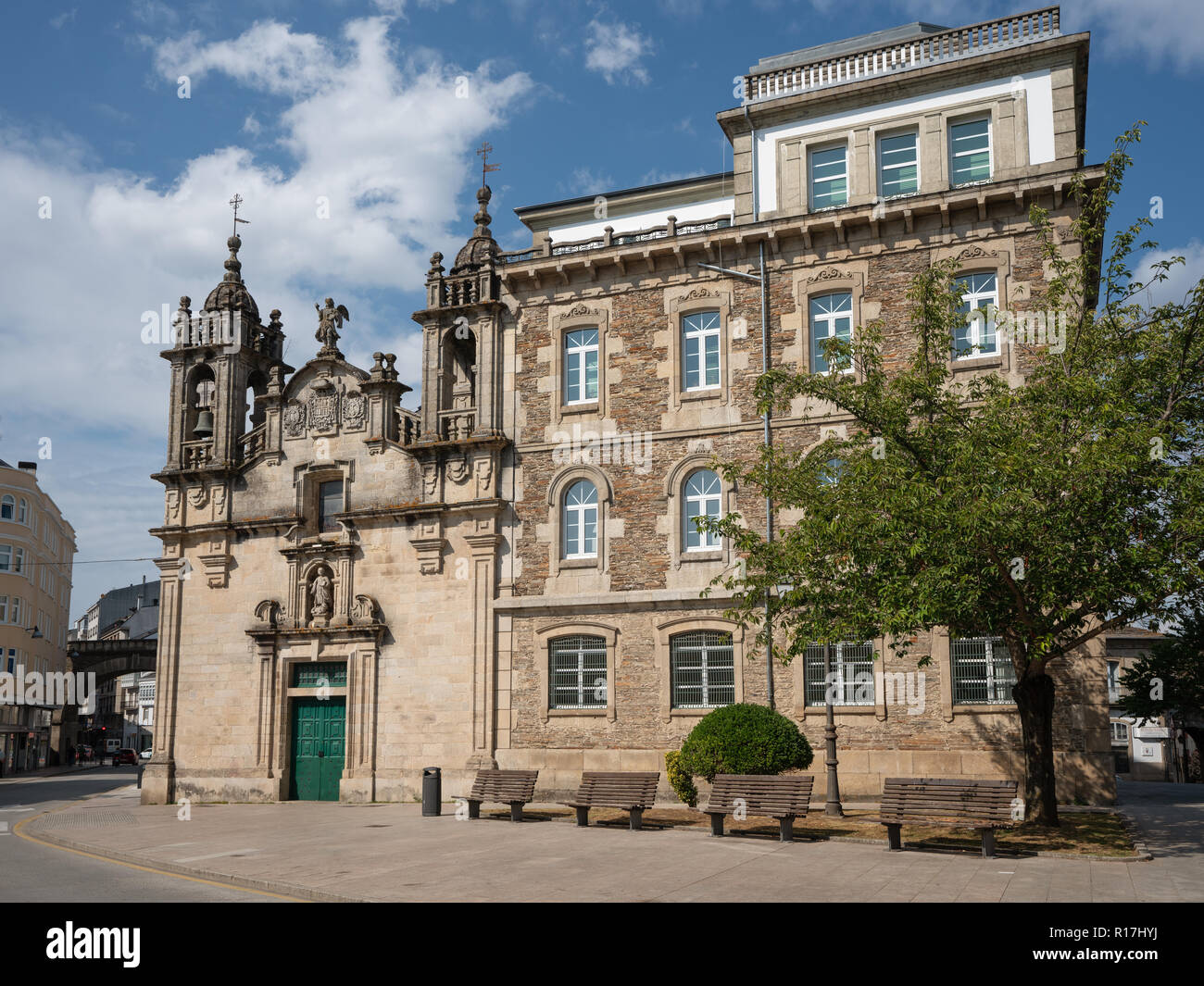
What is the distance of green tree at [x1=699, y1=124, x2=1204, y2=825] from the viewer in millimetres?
16000

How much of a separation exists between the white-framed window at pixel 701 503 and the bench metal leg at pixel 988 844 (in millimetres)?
11138

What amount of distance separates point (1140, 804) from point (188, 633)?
24070 millimetres

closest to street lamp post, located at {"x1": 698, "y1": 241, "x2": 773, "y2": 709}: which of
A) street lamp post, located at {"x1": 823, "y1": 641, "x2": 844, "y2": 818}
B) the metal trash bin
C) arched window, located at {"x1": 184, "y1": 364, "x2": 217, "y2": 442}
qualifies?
street lamp post, located at {"x1": 823, "y1": 641, "x2": 844, "y2": 818}

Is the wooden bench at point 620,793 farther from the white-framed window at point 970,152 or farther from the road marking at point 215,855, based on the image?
the white-framed window at point 970,152

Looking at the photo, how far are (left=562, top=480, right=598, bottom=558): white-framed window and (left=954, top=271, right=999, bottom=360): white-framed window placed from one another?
8.89 meters

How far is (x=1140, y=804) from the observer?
24859 mm

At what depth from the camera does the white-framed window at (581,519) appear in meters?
26.8

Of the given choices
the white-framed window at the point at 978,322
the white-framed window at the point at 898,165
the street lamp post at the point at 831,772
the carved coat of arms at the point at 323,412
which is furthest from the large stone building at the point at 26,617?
the white-framed window at the point at 978,322

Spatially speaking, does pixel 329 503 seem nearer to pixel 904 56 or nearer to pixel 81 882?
pixel 81 882

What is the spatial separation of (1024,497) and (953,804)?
442 centimetres

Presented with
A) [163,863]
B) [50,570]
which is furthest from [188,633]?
[50,570]

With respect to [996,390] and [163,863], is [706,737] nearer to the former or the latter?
[996,390]

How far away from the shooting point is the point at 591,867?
48.6 feet

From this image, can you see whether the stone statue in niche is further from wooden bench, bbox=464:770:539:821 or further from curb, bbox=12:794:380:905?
curb, bbox=12:794:380:905
